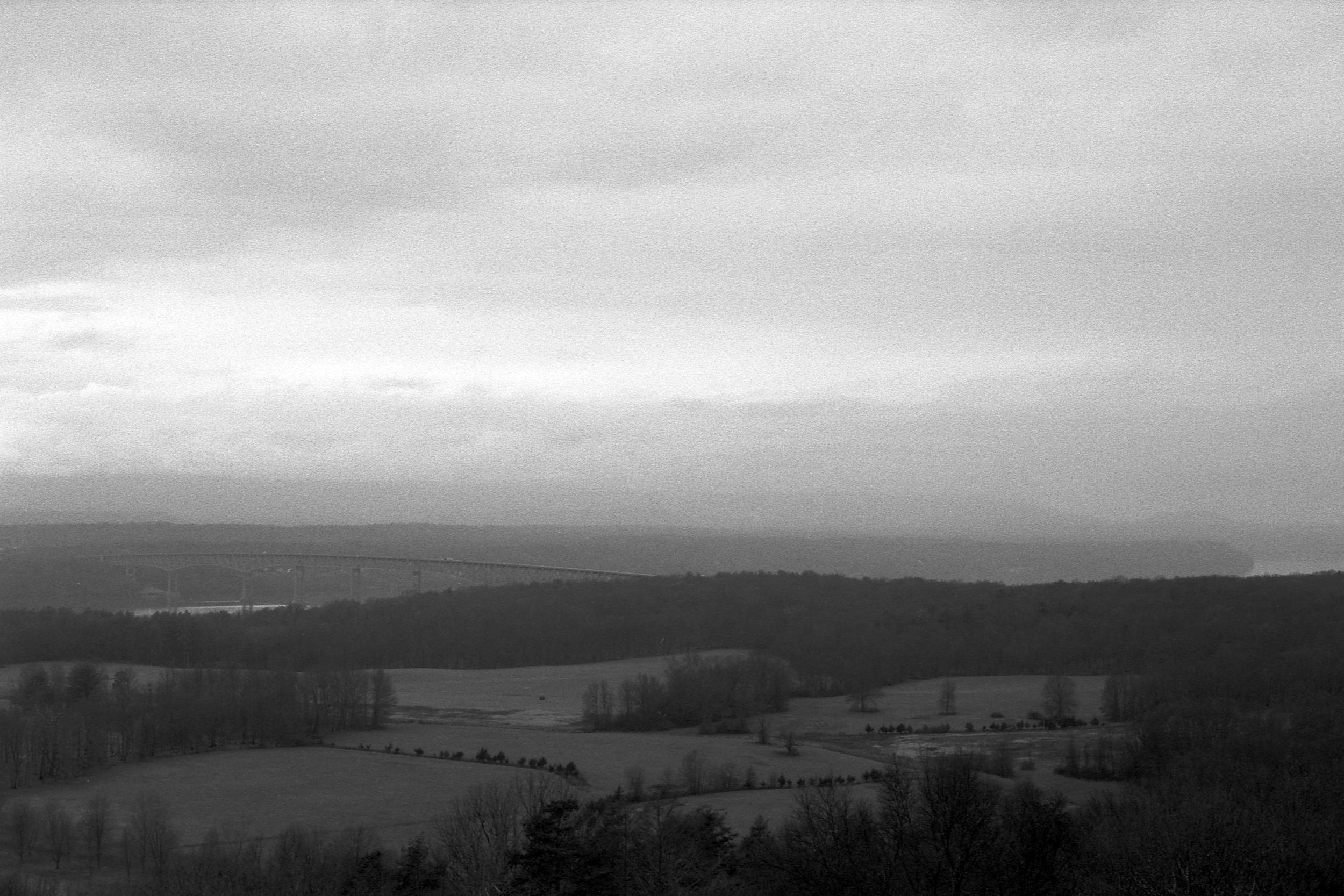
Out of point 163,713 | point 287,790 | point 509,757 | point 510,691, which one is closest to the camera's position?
point 287,790

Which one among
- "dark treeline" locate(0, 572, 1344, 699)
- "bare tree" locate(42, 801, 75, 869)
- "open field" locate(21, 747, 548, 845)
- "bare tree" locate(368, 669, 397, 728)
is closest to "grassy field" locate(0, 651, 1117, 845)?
"open field" locate(21, 747, 548, 845)

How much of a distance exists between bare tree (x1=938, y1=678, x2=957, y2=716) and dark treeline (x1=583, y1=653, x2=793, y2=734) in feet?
24.3

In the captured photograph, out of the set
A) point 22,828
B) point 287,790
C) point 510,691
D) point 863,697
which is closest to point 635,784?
point 287,790

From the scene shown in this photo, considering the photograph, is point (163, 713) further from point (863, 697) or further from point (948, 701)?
point (948, 701)

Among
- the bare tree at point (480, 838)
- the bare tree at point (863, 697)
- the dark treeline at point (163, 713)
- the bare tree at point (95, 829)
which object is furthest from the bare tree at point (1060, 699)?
the bare tree at point (95, 829)

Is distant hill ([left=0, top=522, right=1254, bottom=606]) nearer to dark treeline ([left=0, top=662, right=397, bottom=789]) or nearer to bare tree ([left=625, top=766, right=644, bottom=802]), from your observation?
dark treeline ([left=0, top=662, right=397, bottom=789])

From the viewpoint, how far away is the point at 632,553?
143 m

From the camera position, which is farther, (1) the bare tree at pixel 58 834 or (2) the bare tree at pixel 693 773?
(2) the bare tree at pixel 693 773

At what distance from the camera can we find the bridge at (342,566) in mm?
119750

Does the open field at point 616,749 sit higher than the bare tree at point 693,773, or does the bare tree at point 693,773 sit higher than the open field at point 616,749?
the bare tree at point 693,773

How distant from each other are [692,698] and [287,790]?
24029 millimetres

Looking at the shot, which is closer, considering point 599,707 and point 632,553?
point 599,707

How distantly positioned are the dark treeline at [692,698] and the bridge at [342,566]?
50.8 meters

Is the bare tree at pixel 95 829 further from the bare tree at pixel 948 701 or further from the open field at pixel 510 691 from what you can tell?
the bare tree at pixel 948 701
